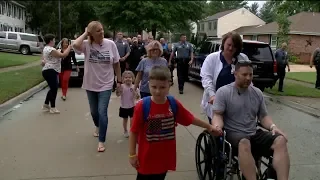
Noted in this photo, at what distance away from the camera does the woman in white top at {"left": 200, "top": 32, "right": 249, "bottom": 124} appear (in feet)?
14.6

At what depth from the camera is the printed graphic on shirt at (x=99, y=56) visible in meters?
5.71

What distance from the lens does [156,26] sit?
39031 mm

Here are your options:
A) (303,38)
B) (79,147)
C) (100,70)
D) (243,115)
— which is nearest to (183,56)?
(100,70)

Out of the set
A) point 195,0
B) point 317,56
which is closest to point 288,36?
point 195,0

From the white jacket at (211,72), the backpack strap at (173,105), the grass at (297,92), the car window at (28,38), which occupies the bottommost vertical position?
the grass at (297,92)

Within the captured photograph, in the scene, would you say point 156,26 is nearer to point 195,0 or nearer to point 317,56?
point 195,0

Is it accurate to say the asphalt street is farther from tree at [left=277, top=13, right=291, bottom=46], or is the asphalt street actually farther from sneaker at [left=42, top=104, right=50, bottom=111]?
tree at [left=277, top=13, right=291, bottom=46]

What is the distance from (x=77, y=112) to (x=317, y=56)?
32.4 ft

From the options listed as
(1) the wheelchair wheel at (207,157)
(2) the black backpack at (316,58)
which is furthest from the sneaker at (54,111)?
(2) the black backpack at (316,58)

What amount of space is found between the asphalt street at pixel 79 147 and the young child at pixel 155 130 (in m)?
1.50

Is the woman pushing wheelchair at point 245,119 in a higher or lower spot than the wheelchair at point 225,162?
higher

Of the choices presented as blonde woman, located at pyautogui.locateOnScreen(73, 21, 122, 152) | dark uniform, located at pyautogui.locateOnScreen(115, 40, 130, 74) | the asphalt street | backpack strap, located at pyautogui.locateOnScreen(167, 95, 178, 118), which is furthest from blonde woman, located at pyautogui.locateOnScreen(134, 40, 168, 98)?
dark uniform, located at pyautogui.locateOnScreen(115, 40, 130, 74)

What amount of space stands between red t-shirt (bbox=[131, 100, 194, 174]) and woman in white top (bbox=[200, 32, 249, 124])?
127cm

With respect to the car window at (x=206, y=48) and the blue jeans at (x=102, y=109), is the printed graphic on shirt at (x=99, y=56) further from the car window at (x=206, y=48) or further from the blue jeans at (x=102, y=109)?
the car window at (x=206, y=48)
